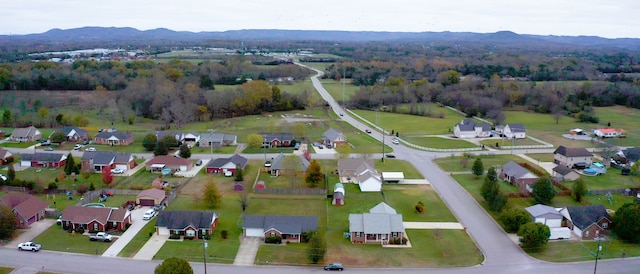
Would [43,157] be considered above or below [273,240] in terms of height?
above

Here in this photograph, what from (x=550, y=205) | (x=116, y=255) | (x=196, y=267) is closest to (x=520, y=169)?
(x=550, y=205)

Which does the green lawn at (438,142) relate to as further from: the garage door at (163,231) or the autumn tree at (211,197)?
the garage door at (163,231)

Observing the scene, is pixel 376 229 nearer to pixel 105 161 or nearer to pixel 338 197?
pixel 338 197

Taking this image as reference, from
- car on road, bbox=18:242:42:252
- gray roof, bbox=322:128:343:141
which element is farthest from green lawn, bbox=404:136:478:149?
car on road, bbox=18:242:42:252

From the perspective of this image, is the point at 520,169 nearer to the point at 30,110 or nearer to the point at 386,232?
the point at 386,232

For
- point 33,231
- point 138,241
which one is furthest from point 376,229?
point 33,231

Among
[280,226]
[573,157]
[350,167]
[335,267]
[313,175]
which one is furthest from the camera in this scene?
[573,157]

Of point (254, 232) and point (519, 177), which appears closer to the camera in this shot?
point (254, 232)
